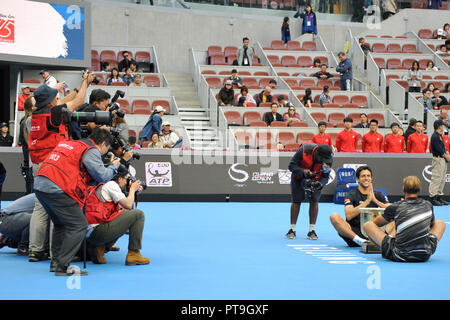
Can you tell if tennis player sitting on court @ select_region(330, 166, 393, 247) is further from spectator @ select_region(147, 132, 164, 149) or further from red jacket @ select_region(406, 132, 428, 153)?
red jacket @ select_region(406, 132, 428, 153)

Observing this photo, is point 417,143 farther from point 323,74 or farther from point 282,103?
point 323,74

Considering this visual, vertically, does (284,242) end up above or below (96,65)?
below

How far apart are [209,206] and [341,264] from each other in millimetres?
8168

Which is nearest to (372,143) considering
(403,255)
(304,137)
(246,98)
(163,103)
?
(304,137)

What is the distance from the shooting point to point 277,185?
17562mm

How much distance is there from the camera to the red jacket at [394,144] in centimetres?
1888

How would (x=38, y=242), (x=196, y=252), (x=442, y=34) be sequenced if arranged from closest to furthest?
(x=38, y=242), (x=196, y=252), (x=442, y=34)

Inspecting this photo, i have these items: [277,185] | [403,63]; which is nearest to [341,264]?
[277,185]

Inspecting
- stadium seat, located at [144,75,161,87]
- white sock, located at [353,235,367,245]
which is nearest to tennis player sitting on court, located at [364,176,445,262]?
white sock, located at [353,235,367,245]

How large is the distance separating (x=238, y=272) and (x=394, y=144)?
1214cm

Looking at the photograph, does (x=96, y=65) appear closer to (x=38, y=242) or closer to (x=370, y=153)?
(x=370, y=153)

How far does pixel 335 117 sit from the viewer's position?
23.0 metres

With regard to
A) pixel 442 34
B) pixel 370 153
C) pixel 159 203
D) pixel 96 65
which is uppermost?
pixel 442 34

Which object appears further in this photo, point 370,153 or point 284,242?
point 370,153
